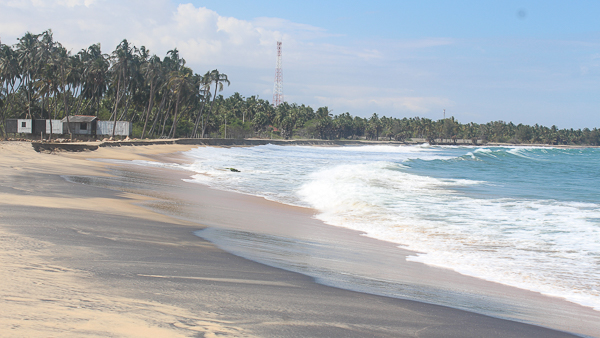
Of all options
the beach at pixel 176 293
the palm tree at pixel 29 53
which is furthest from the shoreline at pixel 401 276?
the palm tree at pixel 29 53

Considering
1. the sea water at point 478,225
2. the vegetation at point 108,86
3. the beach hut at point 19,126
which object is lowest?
the sea water at point 478,225

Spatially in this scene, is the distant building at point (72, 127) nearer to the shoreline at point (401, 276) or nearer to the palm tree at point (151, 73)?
the palm tree at point (151, 73)

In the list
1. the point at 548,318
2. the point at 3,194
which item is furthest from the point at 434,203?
the point at 3,194

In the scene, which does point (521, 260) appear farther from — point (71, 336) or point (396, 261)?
point (71, 336)

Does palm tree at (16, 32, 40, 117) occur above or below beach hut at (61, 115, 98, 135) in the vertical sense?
above

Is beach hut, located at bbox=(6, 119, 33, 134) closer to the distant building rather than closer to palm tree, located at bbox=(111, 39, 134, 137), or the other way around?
the distant building

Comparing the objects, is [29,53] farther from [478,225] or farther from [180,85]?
[478,225]

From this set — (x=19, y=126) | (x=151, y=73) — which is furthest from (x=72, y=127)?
(x=151, y=73)

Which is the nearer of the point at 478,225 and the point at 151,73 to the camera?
the point at 478,225

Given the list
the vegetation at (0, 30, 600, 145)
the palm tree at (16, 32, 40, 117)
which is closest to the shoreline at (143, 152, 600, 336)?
the vegetation at (0, 30, 600, 145)

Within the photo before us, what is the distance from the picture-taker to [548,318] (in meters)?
4.53

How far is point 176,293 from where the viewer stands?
378 centimetres

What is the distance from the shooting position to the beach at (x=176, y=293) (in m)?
3.06

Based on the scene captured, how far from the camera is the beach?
3.06 metres
